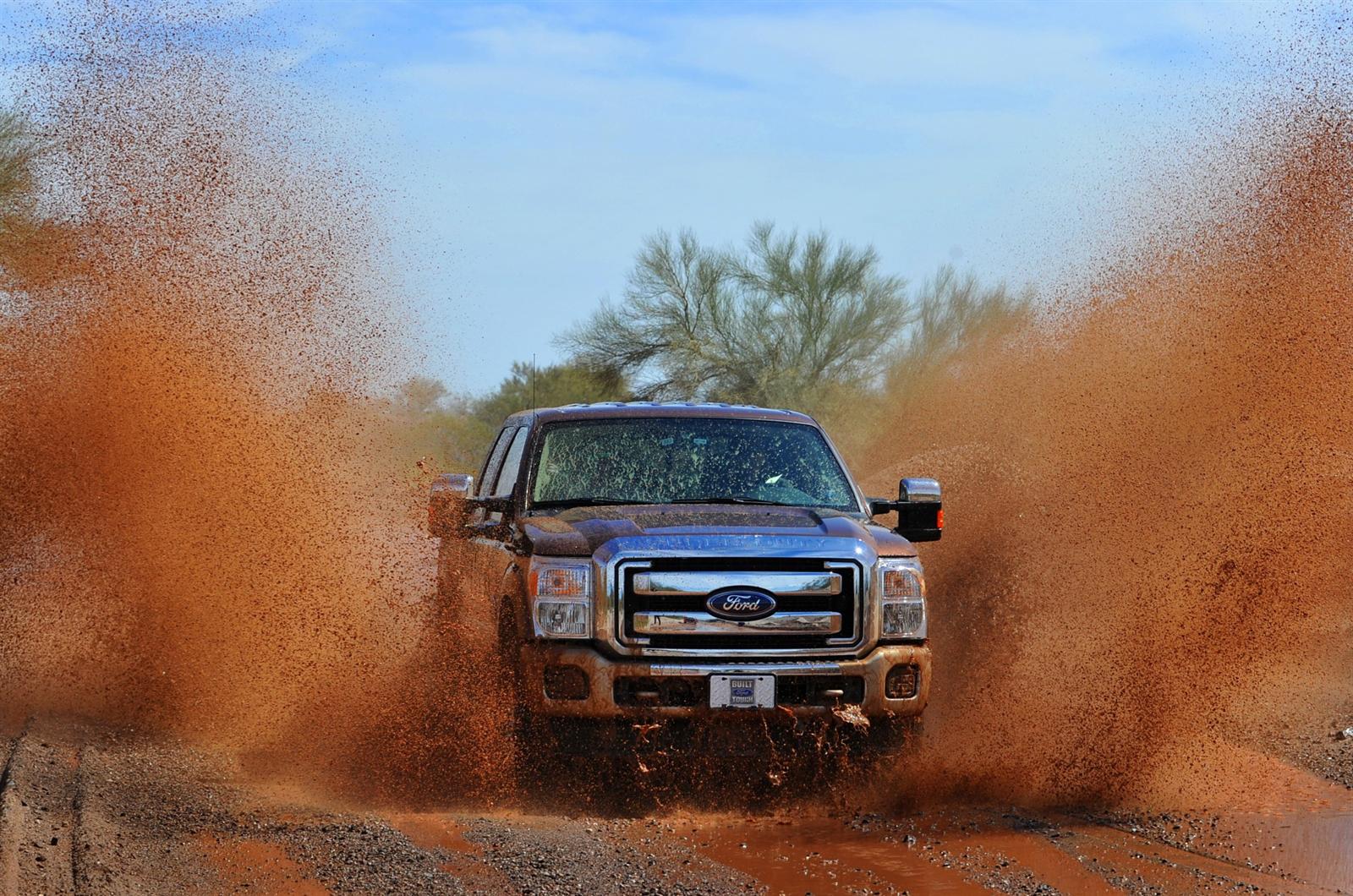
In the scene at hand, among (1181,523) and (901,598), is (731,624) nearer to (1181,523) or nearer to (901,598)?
(901,598)

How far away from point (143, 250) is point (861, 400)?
1136 inches

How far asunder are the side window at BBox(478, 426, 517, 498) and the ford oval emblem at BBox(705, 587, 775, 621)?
2.63 meters

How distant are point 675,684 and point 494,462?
309cm

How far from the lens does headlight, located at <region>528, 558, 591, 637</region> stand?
6648mm

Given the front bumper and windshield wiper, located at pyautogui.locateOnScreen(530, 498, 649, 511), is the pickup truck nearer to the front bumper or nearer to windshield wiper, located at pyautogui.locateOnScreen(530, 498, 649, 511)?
the front bumper

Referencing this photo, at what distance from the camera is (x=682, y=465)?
793 cm

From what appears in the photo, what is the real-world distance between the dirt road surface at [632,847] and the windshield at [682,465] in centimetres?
166

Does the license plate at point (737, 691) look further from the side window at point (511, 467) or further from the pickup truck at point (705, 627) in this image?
the side window at point (511, 467)

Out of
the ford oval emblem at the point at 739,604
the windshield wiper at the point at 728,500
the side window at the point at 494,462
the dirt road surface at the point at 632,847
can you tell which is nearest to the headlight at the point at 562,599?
the ford oval emblem at the point at 739,604

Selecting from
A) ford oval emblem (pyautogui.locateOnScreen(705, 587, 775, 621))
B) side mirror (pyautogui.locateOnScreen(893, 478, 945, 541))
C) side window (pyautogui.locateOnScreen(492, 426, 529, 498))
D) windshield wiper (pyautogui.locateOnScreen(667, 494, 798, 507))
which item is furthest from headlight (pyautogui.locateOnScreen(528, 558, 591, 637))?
side mirror (pyautogui.locateOnScreen(893, 478, 945, 541))

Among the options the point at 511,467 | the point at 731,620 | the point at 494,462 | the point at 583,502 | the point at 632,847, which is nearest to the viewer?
the point at 632,847

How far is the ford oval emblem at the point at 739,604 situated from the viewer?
6660 millimetres

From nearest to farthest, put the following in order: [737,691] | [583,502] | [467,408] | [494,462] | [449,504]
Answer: [737,691]
[583,502]
[449,504]
[494,462]
[467,408]

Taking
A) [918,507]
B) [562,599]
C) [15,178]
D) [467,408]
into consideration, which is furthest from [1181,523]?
[467,408]
